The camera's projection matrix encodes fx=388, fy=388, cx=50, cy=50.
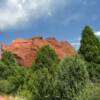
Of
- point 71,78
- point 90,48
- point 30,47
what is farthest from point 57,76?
point 30,47

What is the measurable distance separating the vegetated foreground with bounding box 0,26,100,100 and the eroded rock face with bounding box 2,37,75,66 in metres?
13.7

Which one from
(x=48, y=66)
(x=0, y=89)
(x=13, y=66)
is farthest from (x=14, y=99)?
(x=13, y=66)

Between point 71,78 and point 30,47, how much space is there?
3982cm

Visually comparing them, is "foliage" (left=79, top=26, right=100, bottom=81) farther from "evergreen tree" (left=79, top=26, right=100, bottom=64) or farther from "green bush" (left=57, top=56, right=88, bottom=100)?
"green bush" (left=57, top=56, right=88, bottom=100)

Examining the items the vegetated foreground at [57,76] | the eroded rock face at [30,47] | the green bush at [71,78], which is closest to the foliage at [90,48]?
the vegetated foreground at [57,76]

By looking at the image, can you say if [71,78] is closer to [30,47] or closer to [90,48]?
[90,48]

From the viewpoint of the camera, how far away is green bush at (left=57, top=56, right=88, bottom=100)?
2562 cm

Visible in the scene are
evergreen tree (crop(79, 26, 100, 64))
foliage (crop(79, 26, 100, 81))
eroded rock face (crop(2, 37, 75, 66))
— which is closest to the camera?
foliage (crop(79, 26, 100, 81))

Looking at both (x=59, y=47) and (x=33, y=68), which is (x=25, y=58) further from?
(x=33, y=68)

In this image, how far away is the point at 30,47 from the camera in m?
65.5

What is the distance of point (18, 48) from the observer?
65.1m

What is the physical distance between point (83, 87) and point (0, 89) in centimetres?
1866

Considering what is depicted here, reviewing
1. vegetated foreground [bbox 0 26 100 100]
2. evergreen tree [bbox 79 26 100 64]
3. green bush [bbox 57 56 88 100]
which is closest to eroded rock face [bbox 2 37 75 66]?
vegetated foreground [bbox 0 26 100 100]

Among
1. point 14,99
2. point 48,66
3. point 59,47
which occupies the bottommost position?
point 14,99
